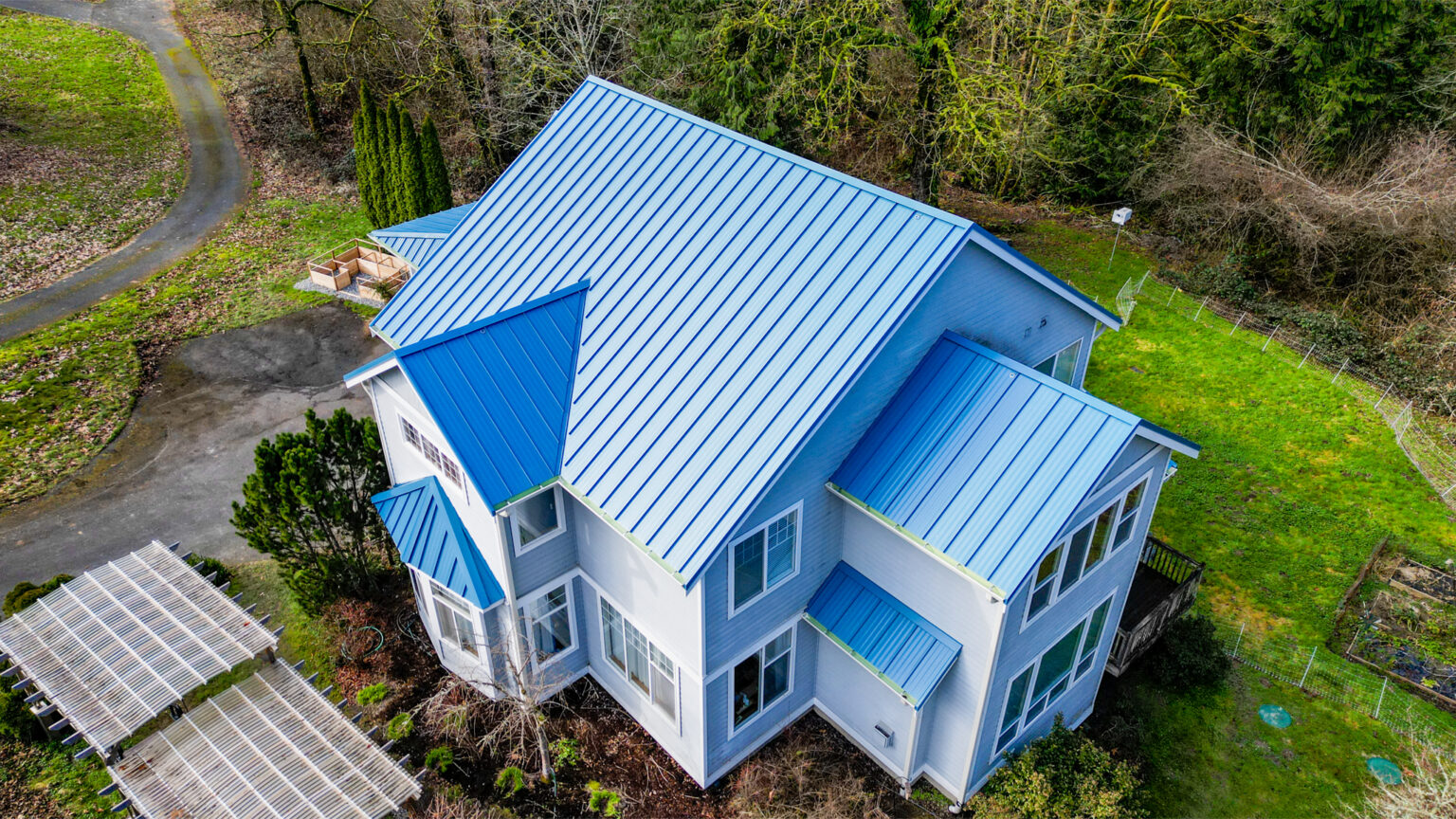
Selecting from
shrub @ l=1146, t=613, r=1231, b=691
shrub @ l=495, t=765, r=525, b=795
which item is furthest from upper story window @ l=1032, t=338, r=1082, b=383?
shrub @ l=495, t=765, r=525, b=795

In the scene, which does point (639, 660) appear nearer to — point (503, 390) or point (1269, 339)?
point (503, 390)

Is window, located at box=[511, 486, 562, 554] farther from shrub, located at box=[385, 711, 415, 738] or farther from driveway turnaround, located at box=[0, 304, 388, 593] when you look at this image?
driveway turnaround, located at box=[0, 304, 388, 593]

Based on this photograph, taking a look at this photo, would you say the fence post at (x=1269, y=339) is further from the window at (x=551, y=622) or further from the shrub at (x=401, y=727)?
the shrub at (x=401, y=727)

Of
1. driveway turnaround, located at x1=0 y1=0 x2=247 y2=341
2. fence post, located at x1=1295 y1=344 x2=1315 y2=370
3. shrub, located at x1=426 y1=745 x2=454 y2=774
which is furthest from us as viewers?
driveway turnaround, located at x1=0 y1=0 x2=247 y2=341

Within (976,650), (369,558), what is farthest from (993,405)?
(369,558)

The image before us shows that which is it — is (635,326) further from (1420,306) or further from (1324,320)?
(1420,306)
